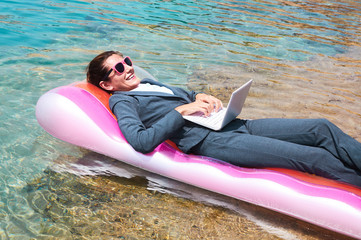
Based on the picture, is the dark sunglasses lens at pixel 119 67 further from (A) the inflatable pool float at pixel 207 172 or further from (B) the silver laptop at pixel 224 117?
(B) the silver laptop at pixel 224 117

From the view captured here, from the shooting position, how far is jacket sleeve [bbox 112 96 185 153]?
2.63m

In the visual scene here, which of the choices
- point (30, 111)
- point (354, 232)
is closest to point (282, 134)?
point (354, 232)

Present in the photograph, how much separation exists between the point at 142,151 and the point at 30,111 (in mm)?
1942

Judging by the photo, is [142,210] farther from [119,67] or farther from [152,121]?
[119,67]

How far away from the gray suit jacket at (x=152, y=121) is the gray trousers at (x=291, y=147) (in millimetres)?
142

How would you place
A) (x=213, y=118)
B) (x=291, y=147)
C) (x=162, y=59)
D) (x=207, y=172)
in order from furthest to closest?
(x=162, y=59) → (x=213, y=118) → (x=207, y=172) → (x=291, y=147)

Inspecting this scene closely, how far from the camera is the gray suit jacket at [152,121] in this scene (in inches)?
104

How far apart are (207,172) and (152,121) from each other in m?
0.63

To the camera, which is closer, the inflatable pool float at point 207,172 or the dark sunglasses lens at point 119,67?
the inflatable pool float at point 207,172

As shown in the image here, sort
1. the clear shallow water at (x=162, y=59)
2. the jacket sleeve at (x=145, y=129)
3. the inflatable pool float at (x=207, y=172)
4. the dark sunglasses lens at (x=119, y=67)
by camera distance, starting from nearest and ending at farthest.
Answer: the inflatable pool float at (x=207, y=172) < the jacket sleeve at (x=145, y=129) < the dark sunglasses lens at (x=119, y=67) < the clear shallow water at (x=162, y=59)

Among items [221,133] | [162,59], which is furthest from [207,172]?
[162,59]

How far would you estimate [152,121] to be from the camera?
2979mm

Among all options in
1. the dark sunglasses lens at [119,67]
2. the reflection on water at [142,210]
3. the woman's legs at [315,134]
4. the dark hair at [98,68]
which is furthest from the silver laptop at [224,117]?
the dark hair at [98,68]

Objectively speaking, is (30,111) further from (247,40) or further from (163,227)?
(247,40)
